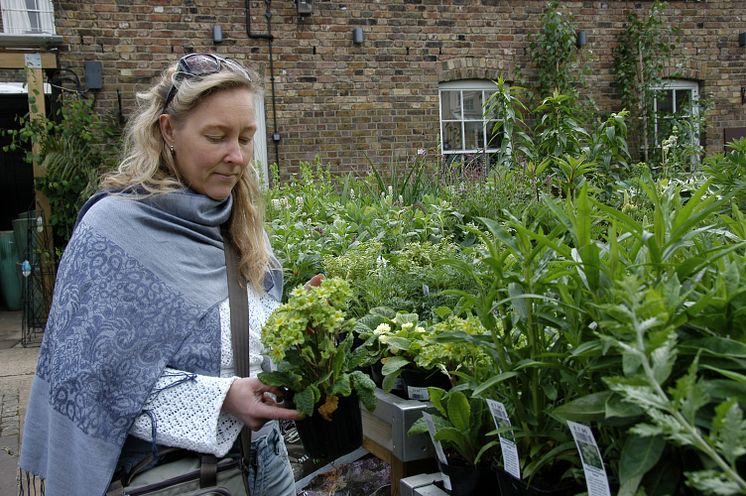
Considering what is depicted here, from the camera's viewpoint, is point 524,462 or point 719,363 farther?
point 524,462

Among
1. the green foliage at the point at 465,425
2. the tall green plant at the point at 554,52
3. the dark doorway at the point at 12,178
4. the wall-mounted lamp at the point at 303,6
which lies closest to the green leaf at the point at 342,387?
the green foliage at the point at 465,425

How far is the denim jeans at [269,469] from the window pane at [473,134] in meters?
8.88

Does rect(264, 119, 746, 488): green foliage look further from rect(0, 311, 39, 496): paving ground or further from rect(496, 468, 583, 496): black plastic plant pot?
rect(0, 311, 39, 496): paving ground

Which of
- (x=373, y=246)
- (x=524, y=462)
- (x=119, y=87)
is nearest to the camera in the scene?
(x=524, y=462)

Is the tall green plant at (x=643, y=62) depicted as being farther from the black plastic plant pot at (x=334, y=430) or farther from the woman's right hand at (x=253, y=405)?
the woman's right hand at (x=253, y=405)

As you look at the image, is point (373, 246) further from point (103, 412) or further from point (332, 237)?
point (103, 412)

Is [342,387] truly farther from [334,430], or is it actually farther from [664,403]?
[664,403]

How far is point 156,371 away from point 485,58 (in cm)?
919

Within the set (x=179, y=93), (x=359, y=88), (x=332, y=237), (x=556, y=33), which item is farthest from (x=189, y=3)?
(x=179, y=93)

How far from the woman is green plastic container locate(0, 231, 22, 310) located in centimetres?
908

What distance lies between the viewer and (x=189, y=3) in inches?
348

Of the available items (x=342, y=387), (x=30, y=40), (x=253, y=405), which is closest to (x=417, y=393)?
(x=342, y=387)

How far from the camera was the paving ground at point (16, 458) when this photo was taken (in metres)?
→ 2.54

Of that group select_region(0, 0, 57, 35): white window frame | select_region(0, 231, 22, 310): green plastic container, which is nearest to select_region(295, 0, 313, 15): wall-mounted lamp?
select_region(0, 0, 57, 35): white window frame
